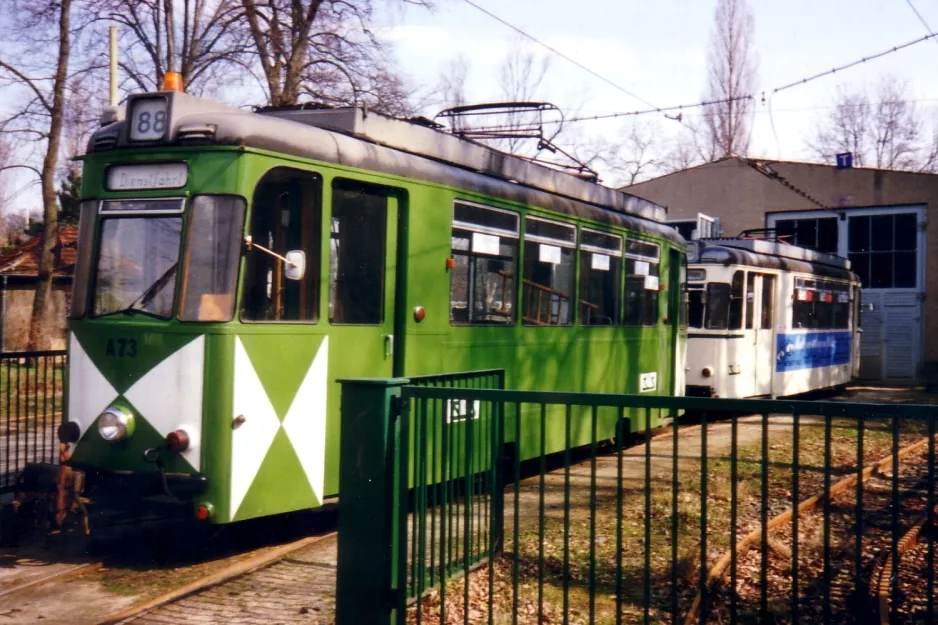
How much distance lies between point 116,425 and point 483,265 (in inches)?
140

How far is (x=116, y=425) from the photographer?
659cm

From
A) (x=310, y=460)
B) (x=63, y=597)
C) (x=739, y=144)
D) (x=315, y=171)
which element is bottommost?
(x=63, y=597)

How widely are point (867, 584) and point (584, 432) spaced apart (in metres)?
5.05

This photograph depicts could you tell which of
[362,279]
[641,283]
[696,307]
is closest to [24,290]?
[696,307]

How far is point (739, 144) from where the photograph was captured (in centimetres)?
4453

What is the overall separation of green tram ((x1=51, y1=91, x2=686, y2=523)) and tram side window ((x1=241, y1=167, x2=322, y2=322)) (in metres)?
0.01

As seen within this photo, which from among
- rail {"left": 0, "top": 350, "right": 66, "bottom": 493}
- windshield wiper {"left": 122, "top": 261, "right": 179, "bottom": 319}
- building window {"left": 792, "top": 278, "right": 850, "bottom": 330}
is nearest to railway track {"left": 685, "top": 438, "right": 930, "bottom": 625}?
windshield wiper {"left": 122, "top": 261, "right": 179, "bottom": 319}

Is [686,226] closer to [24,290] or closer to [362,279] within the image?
[24,290]

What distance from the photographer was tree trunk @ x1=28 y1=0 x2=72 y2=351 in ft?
77.9

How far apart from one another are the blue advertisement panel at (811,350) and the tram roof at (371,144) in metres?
8.71

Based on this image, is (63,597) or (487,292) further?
(487,292)

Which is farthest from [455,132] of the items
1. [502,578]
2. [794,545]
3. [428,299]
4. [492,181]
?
[794,545]

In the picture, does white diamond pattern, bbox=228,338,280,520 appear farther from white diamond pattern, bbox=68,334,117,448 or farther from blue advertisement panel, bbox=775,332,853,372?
blue advertisement panel, bbox=775,332,853,372

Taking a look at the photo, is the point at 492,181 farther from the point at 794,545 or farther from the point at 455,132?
the point at 794,545
